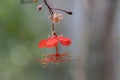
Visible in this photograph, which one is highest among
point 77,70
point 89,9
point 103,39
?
point 89,9

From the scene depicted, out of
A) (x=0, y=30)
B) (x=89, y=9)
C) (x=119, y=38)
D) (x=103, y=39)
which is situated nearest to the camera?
(x=89, y=9)

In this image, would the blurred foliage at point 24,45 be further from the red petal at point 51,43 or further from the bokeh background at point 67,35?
the red petal at point 51,43

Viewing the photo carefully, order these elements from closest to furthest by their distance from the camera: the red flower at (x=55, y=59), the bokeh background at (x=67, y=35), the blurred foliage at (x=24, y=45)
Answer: the red flower at (x=55, y=59) → the bokeh background at (x=67, y=35) → the blurred foliage at (x=24, y=45)

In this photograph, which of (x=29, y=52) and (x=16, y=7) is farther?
(x=29, y=52)

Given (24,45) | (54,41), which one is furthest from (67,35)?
(54,41)

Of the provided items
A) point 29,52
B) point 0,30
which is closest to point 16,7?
point 0,30

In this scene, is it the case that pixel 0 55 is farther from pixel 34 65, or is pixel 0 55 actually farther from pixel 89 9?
pixel 89 9

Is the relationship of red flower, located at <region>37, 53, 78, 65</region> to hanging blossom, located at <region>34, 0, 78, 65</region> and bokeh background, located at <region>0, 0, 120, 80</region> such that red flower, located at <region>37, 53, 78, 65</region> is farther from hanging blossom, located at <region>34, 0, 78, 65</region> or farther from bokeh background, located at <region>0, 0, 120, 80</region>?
bokeh background, located at <region>0, 0, 120, 80</region>

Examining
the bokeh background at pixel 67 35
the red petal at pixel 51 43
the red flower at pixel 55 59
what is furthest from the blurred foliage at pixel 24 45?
the red petal at pixel 51 43
